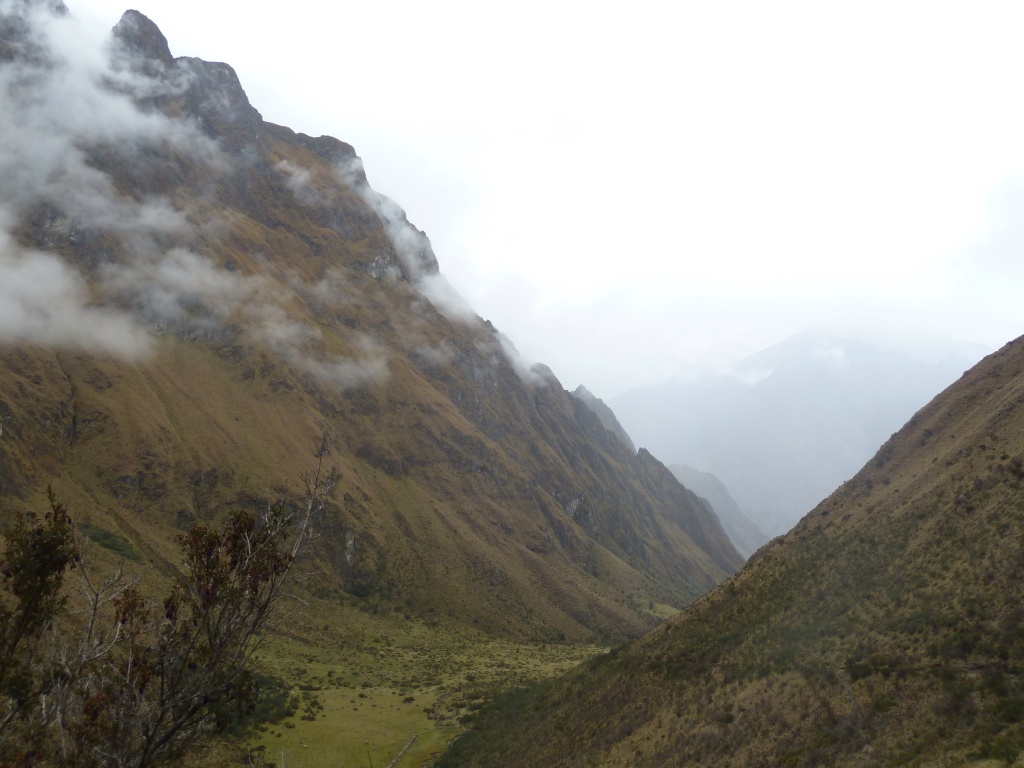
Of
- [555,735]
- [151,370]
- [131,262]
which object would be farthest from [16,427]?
[555,735]

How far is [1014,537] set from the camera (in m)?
23.7

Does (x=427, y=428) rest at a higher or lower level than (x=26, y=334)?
lower

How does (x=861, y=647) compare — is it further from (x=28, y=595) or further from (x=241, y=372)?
(x=241, y=372)

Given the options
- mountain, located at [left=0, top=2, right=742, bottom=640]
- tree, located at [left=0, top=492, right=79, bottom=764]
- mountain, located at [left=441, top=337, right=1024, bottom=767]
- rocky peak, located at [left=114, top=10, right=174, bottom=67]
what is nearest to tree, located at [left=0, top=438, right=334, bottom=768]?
tree, located at [left=0, top=492, right=79, bottom=764]

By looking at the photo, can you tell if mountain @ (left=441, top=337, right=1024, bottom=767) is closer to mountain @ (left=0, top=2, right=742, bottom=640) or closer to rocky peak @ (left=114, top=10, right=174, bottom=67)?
mountain @ (left=0, top=2, right=742, bottom=640)

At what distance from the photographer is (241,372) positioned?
351 feet

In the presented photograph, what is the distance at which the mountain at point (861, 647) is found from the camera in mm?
19141

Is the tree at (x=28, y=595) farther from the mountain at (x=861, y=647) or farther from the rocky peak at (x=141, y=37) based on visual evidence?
the rocky peak at (x=141, y=37)

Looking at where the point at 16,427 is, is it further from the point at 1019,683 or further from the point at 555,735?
the point at 1019,683

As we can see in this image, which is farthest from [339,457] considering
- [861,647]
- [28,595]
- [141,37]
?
[141,37]

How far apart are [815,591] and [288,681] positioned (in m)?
45.2

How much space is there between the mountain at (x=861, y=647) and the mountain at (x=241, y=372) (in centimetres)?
2836

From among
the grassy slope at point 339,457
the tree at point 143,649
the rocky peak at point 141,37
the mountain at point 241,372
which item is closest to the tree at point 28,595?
the tree at point 143,649

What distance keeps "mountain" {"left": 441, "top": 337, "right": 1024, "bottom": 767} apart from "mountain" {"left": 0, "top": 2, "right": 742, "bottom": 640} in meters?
28.4
